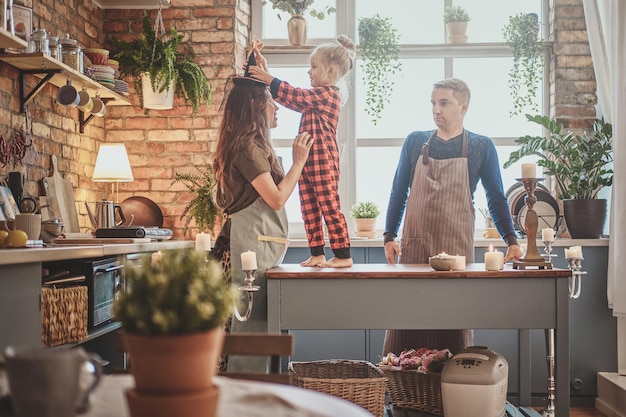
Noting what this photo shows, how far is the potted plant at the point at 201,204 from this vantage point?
15.8 feet

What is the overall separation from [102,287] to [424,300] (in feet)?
4.70

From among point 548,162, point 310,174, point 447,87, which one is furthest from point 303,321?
point 548,162

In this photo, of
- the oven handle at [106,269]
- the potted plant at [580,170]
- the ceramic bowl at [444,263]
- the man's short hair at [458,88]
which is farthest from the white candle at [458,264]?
the potted plant at [580,170]

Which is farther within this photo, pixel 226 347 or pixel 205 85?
pixel 205 85

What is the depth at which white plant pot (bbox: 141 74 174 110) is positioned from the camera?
4.90 m

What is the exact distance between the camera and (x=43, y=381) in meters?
0.94

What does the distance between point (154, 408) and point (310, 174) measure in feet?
7.08

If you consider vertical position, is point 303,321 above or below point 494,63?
below

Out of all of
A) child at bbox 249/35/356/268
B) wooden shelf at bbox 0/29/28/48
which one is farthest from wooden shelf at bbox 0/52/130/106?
child at bbox 249/35/356/268

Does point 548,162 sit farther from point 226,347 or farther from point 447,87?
point 226,347

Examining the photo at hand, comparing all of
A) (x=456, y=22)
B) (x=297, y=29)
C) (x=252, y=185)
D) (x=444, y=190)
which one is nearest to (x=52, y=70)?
(x=252, y=185)

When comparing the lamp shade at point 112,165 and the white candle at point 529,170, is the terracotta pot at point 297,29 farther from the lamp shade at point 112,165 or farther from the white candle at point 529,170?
the white candle at point 529,170

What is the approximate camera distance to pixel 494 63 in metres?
5.45

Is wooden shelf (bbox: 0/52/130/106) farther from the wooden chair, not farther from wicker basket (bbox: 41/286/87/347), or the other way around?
the wooden chair
